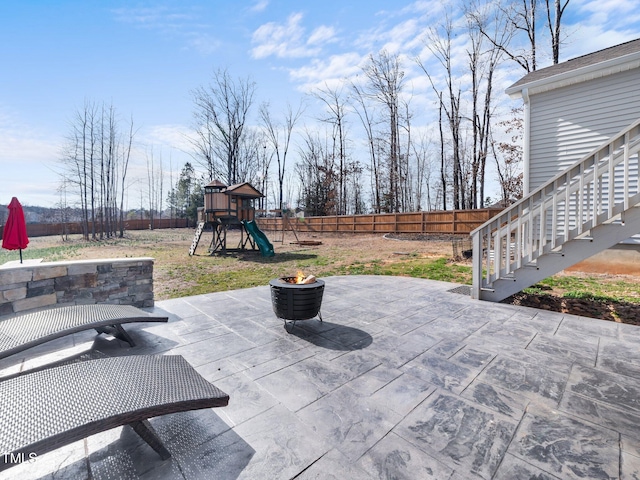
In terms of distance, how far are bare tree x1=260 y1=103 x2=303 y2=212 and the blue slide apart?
14731 millimetres

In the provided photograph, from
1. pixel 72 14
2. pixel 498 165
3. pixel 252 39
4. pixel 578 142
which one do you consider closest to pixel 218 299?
pixel 72 14

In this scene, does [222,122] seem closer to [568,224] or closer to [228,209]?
[228,209]

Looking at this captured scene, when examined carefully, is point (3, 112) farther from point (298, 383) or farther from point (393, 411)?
point (393, 411)

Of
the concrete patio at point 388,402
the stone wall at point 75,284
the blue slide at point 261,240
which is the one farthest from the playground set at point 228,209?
the concrete patio at point 388,402

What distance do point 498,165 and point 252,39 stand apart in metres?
15.2

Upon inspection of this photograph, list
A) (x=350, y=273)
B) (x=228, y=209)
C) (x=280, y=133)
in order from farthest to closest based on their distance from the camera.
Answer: (x=280, y=133), (x=228, y=209), (x=350, y=273)

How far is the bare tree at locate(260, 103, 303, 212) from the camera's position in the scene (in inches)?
1065

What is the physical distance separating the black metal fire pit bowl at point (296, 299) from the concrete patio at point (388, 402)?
0.74ft

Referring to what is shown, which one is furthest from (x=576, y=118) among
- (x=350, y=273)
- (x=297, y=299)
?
(x=297, y=299)

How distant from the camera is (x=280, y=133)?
27.8 metres

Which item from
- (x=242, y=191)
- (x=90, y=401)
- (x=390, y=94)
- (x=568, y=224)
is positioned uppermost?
(x=390, y=94)

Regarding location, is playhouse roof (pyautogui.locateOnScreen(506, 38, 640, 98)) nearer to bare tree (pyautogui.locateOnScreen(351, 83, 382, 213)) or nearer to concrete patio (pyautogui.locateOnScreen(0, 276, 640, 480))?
concrete patio (pyautogui.locateOnScreen(0, 276, 640, 480))

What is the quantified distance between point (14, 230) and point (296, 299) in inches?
143

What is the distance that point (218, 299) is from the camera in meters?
4.68
